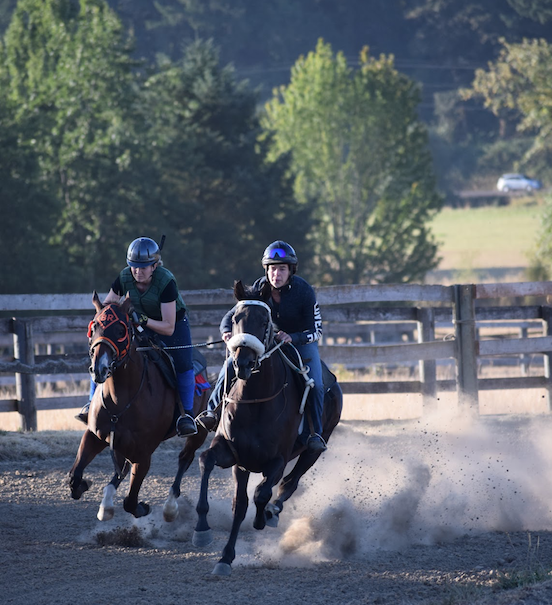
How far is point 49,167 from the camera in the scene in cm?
2841

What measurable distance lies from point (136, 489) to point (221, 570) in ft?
4.24

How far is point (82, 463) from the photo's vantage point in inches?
272

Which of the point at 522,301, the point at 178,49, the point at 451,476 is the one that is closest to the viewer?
the point at 451,476

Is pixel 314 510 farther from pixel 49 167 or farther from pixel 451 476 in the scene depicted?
pixel 49 167

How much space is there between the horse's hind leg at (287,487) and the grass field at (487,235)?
4038 centimetres

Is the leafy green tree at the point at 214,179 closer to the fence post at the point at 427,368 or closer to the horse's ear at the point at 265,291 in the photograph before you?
the fence post at the point at 427,368

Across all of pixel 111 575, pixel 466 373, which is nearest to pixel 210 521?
pixel 111 575

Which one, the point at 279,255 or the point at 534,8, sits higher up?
the point at 534,8

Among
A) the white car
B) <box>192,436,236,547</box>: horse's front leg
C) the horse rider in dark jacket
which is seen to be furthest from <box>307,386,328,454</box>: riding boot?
the white car

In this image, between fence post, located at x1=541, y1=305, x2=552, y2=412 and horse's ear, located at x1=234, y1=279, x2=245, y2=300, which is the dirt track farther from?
fence post, located at x1=541, y1=305, x2=552, y2=412

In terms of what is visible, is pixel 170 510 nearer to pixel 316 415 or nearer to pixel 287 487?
pixel 287 487

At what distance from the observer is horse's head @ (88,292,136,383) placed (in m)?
6.25

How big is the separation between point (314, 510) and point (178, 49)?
68862 mm

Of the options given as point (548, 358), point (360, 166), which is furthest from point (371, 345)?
point (360, 166)
